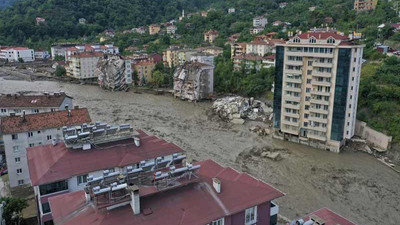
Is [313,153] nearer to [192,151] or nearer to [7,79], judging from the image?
[192,151]

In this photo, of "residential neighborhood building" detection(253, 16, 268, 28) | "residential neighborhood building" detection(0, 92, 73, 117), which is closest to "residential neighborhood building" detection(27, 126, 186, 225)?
"residential neighborhood building" detection(0, 92, 73, 117)

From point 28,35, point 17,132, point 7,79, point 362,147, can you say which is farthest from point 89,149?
point 28,35

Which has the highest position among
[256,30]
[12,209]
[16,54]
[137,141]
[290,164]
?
[256,30]

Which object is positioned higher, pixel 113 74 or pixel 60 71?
pixel 113 74

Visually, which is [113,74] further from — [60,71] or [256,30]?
[256,30]

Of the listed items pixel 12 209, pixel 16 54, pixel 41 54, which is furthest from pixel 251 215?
pixel 41 54

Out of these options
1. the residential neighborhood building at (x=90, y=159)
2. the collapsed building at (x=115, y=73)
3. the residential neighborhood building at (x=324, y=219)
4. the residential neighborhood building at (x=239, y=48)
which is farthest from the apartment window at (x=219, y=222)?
the residential neighborhood building at (x=239, y=48)

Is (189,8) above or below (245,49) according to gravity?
above
